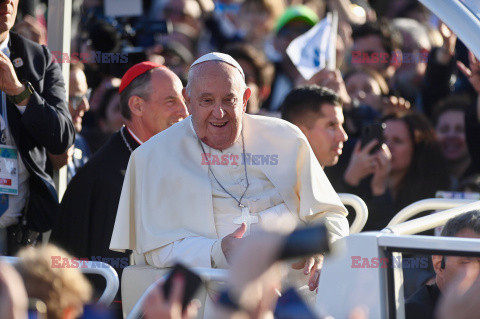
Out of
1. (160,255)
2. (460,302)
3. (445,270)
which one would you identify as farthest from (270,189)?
(460,302)

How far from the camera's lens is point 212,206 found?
5102 millimetres

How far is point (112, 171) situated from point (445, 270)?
8.09ft

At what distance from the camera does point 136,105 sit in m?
6.48

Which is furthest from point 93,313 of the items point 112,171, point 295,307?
point 112,171

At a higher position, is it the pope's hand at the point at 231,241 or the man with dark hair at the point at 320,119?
the man with dark hair at the point at 320,119

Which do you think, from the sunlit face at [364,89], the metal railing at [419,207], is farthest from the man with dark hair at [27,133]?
the sunlit face at [364,89]

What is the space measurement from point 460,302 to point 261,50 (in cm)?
858

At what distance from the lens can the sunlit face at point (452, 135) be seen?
27.6 ft

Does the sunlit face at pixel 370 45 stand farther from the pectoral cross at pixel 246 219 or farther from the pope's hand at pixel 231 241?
the pope's hand at pixel 231 241

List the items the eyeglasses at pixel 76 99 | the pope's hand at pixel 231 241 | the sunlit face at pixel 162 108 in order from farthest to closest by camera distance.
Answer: the eyeglasses at pixel 76 99, the sunlit face at pixel 162 108, the pope's hand at pixel 231 241

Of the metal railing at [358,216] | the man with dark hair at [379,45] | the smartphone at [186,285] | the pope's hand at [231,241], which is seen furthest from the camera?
the man with dark hair at [379,45]

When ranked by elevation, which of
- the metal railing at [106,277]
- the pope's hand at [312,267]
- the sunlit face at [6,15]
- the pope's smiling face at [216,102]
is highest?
the sunlit face at [6,15]

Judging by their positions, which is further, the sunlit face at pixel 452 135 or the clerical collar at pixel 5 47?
the sunlit face at pixel 452 135

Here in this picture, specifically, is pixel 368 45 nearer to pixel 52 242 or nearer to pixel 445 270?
pixel 52 242
